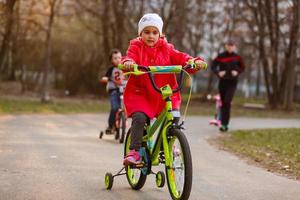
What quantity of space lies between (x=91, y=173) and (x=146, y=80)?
2.10 metres

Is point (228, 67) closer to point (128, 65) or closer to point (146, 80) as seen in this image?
point (146, 80)

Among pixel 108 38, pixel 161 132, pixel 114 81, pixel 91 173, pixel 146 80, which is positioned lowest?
pixel 91 173

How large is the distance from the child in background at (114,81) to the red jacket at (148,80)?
20.2 feet

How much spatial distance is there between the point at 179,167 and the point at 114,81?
7241 millimetres

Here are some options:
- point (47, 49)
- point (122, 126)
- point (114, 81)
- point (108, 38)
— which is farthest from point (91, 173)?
point (108, 38)

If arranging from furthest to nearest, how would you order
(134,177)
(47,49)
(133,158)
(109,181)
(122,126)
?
(47,49) → (122,126) → (134,177) → (109,181) → (133,158)

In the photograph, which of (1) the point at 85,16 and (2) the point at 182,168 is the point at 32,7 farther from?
(2) the point at 182,168

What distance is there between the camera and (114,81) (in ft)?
44.1

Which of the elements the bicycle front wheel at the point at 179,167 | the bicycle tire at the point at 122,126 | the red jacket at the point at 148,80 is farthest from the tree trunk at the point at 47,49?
the bicycle front wheel at the point at 179,167

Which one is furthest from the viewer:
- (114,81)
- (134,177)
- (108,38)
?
(108,38)

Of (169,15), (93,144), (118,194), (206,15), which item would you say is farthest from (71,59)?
(118,194)

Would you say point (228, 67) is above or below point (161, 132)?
above

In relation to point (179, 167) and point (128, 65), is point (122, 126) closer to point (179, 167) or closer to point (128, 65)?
point (128, 65)

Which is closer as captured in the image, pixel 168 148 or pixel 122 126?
pixel 168 148
